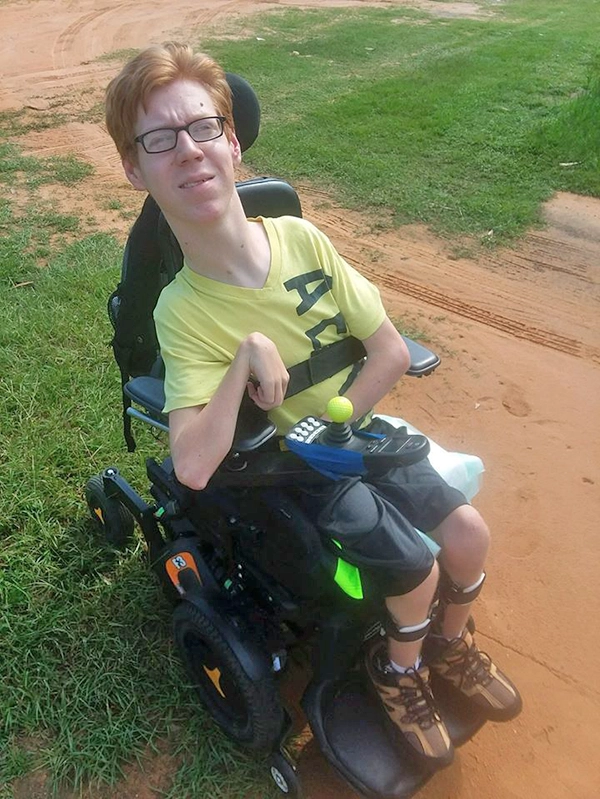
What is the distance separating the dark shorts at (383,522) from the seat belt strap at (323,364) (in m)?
0.27

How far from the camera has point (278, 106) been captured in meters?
7.34

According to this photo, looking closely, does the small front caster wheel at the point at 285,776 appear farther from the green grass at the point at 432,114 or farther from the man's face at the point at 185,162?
the green grass at the point at 432,114

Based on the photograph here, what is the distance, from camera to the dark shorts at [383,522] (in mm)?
1654

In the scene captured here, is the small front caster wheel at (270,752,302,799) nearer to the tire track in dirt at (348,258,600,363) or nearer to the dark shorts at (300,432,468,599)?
the dark shorts at (300,432,468,599)

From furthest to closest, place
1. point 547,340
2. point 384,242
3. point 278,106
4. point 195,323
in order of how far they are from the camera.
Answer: point 278,106
point 384,242
point 547,340
point 195,323

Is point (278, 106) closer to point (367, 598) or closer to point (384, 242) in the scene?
point (384, 242)

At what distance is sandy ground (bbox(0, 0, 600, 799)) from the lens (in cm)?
200

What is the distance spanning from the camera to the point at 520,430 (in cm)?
318

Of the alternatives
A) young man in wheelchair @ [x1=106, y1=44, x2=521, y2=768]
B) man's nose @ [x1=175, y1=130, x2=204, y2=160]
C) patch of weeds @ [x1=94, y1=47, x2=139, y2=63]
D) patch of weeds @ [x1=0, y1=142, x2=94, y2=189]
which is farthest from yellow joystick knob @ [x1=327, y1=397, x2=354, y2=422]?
patch of weeds @ [x1=94, y1=47, x2=139, y2=63]

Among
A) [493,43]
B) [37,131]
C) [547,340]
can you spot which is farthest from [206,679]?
[493,43]

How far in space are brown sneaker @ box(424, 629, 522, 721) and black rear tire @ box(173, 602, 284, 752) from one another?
1.51 ft

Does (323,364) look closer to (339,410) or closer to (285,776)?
(339,410)

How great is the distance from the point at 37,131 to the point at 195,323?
19.8 ft

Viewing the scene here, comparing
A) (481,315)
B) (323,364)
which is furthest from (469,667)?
(481,315)
